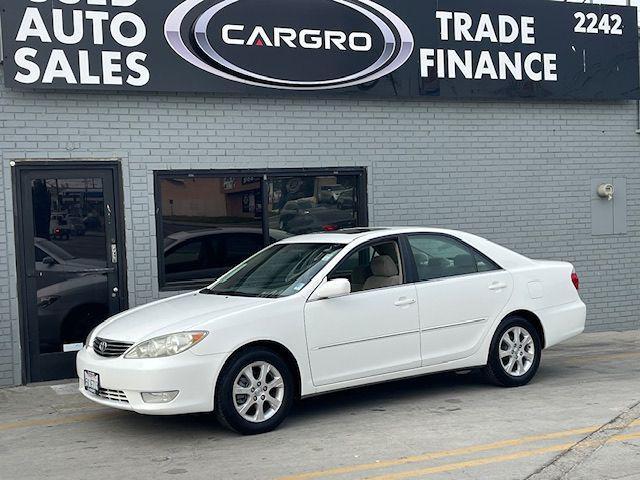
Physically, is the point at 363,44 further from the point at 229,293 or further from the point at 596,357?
the point at 596,357

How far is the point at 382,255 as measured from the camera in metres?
8.22

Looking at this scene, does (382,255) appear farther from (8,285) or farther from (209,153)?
(8,285)

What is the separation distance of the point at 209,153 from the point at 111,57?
5.07 ft

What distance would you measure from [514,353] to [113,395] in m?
3.87

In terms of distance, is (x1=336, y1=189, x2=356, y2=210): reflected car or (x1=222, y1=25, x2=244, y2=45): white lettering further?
(x1=336, y1=189, x2=356, y2=210): reflected car

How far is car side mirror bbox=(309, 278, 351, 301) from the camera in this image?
7414 millimetres

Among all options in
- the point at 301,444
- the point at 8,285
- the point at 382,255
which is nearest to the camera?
the point at 301,444

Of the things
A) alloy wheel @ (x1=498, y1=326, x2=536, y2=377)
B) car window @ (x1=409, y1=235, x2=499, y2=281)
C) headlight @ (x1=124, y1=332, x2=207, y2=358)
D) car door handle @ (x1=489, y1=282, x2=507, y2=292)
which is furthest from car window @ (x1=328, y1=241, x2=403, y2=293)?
headlight @ (x1=124, y1=332, x2=207, y2=358)

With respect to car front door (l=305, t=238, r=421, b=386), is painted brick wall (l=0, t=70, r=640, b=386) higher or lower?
higher

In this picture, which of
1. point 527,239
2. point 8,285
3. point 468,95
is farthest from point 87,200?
point 527,239

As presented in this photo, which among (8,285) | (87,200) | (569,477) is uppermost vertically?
(87,200)

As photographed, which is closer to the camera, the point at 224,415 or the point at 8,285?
the point at 224,415

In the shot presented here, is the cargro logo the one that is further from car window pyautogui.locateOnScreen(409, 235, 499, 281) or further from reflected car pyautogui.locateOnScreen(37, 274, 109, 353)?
car window pyautogui.locateOnScreen(409, 235, 499, 281)

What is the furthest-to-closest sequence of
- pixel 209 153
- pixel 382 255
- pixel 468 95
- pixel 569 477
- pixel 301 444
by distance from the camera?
pixel 468 95, pixel 209 153, pixel 382 255, pixel 301 444, pixel 569 477
